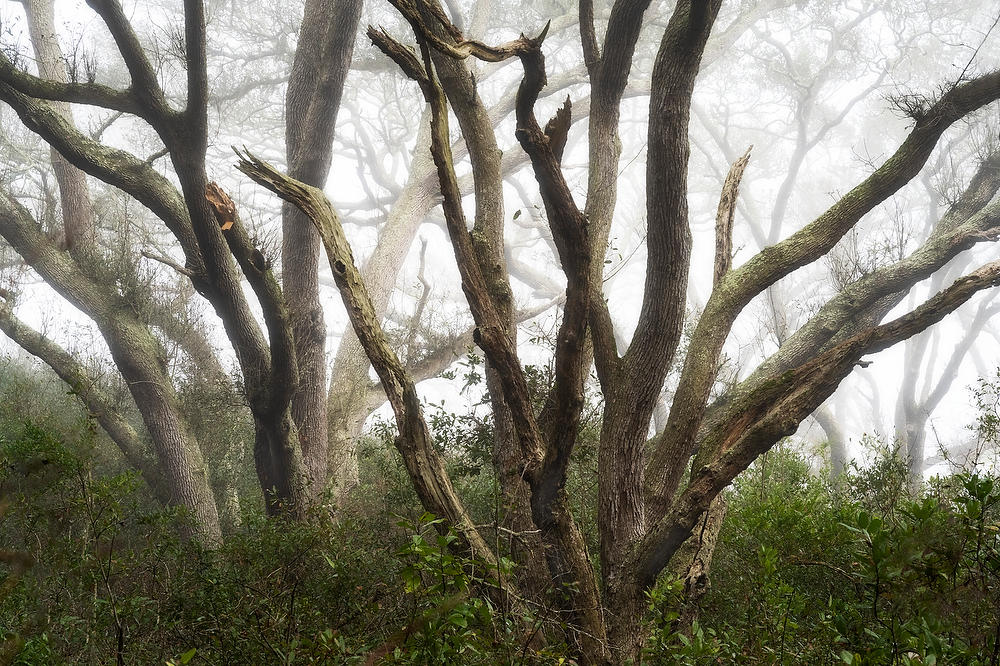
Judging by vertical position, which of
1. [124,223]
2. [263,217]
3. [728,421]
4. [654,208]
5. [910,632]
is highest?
[263,217]

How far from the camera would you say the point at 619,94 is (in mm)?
4566

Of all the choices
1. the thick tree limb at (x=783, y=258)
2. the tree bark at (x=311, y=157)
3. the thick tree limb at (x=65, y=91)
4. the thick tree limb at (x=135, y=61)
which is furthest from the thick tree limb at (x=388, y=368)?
the tree bark at (x=311, y=157)

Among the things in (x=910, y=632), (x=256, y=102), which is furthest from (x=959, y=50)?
(x=910, y=632)

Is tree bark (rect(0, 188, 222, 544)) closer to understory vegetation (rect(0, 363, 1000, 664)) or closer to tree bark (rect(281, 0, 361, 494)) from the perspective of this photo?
tree bark (rect(281, 0, 361, 494))

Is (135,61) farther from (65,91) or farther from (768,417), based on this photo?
(768,417)

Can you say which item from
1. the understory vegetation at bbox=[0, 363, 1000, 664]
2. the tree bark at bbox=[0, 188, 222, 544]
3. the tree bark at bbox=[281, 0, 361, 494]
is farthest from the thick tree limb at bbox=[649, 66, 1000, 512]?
the tree bark at bbox=[0, 188, 222, 544]

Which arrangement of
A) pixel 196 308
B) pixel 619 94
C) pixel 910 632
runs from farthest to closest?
pixel 196 308 → pixel 619 94 → pixel 910 632

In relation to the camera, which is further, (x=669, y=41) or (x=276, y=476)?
(x=276, y=476)

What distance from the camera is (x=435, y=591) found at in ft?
7.04

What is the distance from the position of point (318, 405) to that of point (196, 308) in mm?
3682

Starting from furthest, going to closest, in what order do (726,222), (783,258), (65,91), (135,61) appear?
(65,91) → (135,61) → (726,222) → (783,258)

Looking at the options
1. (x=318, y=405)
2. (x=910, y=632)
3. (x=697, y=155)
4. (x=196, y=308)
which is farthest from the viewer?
(x=697, y=155)

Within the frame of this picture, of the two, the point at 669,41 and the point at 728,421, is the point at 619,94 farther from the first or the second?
the point at 728,421

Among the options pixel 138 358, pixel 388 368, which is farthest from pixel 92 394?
pixel 388 368
